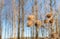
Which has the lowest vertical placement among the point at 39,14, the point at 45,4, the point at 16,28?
the point at 16,28

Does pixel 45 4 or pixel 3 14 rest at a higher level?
pixel 45 4

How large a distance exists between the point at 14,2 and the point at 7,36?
48 cm

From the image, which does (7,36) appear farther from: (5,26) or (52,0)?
(52,0)

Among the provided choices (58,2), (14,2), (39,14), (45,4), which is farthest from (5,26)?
(58,2)

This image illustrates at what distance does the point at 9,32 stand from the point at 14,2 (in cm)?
43

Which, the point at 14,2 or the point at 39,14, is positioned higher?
the point at 14,2

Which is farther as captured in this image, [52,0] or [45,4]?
[45,4]

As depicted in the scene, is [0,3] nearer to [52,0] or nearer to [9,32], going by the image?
[9,32]

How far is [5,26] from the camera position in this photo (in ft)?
5.41

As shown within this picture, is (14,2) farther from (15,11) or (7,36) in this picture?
(7,36)

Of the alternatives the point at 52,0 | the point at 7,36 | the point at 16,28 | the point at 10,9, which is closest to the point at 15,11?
the point at 10,9

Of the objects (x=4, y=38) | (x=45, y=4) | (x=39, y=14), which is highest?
(x=45, y=4)

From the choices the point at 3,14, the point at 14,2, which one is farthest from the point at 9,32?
the point at 14,2

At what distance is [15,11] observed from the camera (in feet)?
5.51
